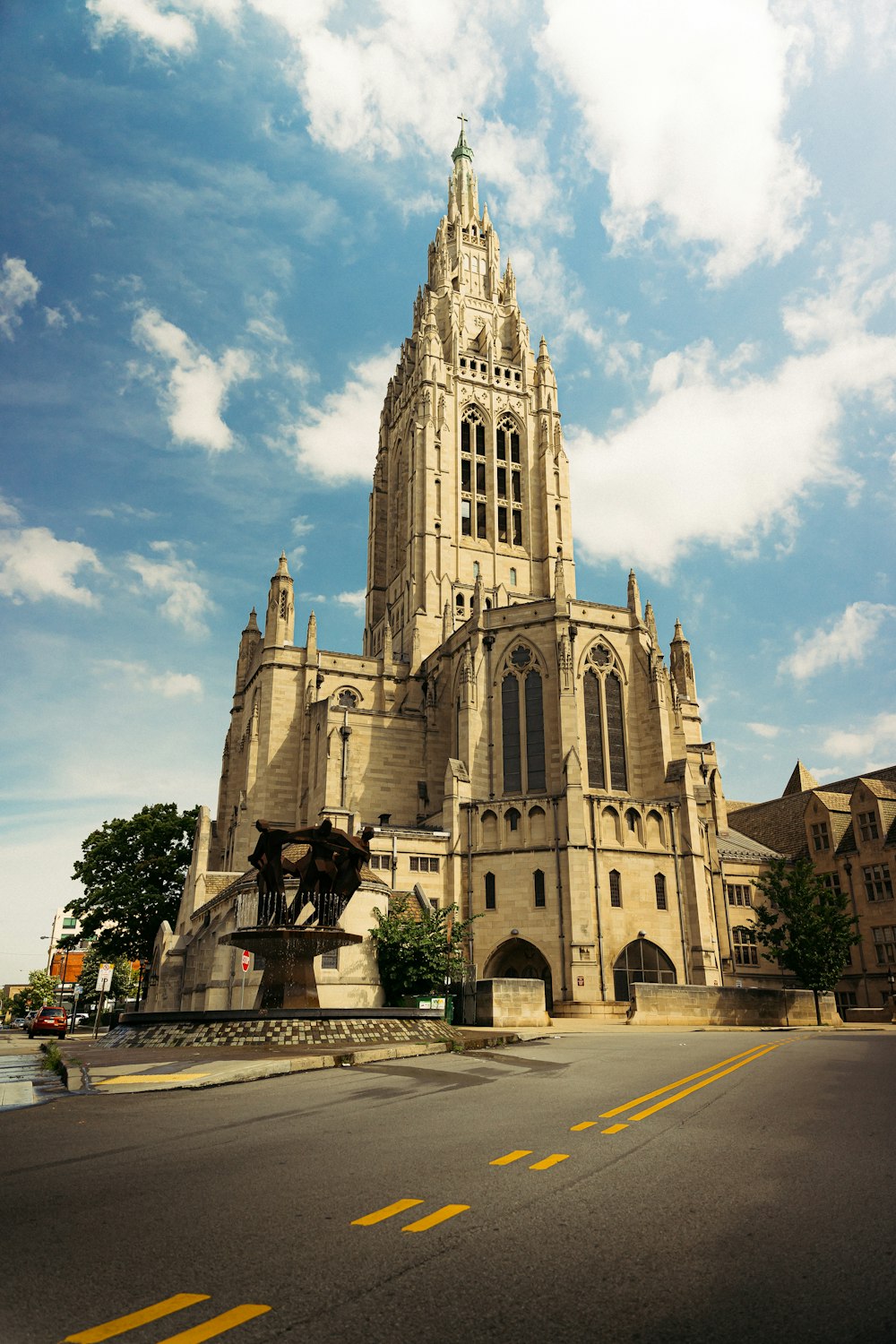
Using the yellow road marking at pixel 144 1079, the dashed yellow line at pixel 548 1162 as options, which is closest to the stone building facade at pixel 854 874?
the yellow road marking at pixel 144 1079

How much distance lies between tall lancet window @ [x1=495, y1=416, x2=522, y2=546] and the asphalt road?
207ft

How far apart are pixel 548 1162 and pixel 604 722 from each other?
45.2 meters

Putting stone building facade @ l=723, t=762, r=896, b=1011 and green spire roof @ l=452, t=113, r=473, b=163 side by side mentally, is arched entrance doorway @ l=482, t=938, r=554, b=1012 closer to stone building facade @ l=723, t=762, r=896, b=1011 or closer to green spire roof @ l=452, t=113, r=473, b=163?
stone building facade @ l=723, t=762, r=896, b=1011

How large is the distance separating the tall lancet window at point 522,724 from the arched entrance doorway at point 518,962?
26.7ft

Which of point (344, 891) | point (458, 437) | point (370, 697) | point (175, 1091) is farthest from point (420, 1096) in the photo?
point (458, 437)

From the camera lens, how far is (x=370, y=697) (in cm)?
5866

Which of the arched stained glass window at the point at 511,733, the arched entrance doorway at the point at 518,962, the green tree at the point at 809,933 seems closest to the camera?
the arched entrance doorway at the point at 518,962

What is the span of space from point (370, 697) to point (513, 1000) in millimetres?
29127

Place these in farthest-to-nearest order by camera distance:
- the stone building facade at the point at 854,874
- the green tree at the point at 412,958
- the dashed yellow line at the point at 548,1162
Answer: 1. the stone building facade at the point at 854,874
2. the green tree at the point at 412,958
3. the dashed yellow line at the point at 548,1162

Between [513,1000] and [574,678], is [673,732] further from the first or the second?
[513,1000]

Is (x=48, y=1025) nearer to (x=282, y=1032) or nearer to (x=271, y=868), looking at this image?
(x=271, y=868)

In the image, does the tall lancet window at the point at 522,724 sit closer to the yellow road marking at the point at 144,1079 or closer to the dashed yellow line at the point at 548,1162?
the yellow road marking at the point at 144,1079

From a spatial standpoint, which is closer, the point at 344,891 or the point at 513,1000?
the point at 344,891

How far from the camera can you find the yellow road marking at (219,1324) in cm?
396
